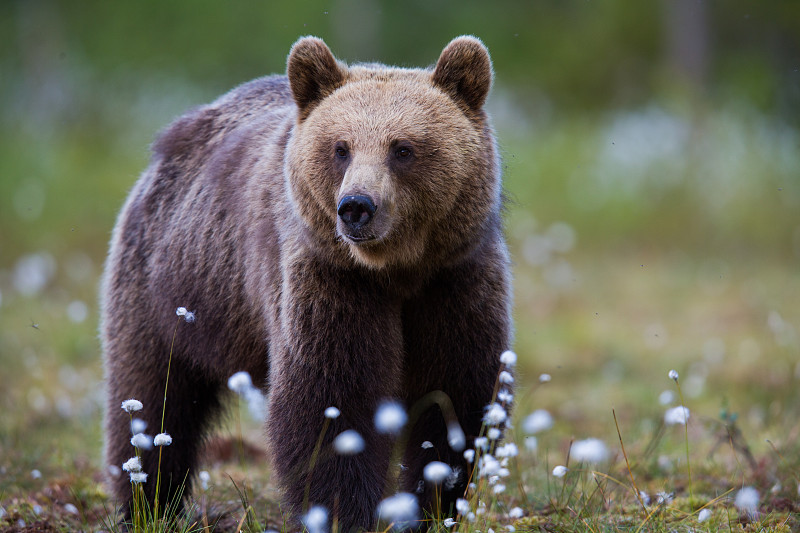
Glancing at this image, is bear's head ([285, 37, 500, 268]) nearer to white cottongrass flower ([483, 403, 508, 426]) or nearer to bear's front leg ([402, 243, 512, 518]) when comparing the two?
bear's front leg ([402, 243, 512, 518])

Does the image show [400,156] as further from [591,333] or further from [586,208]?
[586,208]

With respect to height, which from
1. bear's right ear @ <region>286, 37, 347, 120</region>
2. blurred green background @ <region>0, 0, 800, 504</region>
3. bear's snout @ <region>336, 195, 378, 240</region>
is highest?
bear's right ear @ <region>286, 37, 347, 120</region>

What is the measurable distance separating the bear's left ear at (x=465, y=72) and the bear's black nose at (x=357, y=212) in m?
0.78

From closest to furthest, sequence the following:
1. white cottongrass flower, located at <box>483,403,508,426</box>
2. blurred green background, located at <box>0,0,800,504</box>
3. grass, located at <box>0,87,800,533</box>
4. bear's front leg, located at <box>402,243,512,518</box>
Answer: white cottongrass flower, located at <box>483,403,508,426</box> → bear's front leg, located at <box>402,243,512,518</box> → grass, located at <box>0,87,800,533</box> → blurred green background, located at <box>0,0,800,504</box>

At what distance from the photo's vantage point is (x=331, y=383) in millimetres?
3504

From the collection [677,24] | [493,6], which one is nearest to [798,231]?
[677,24]

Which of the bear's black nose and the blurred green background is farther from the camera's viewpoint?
the blurred green background

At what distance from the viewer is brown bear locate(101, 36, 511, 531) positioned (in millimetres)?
3510

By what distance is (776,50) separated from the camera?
19.4 m

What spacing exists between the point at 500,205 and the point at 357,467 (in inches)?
48.1

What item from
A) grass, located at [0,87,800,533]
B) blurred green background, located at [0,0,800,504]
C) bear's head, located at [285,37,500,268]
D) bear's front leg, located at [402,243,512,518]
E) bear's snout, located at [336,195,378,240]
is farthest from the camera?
blurred green background, located at [0,0,800,504]

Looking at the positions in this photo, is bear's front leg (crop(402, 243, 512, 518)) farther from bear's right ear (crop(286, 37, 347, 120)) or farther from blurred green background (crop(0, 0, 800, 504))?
bear's right ear (crop(286, 37, 347, 120))

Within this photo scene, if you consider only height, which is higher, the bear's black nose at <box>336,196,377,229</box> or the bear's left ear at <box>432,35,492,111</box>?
the bear's left ear at <box>432,35,492,111</box>

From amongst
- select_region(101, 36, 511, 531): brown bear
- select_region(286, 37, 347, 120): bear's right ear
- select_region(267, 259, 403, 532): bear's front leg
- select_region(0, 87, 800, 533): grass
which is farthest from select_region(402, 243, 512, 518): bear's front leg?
select_region(286, 37, 347, 120): bear's right ear
